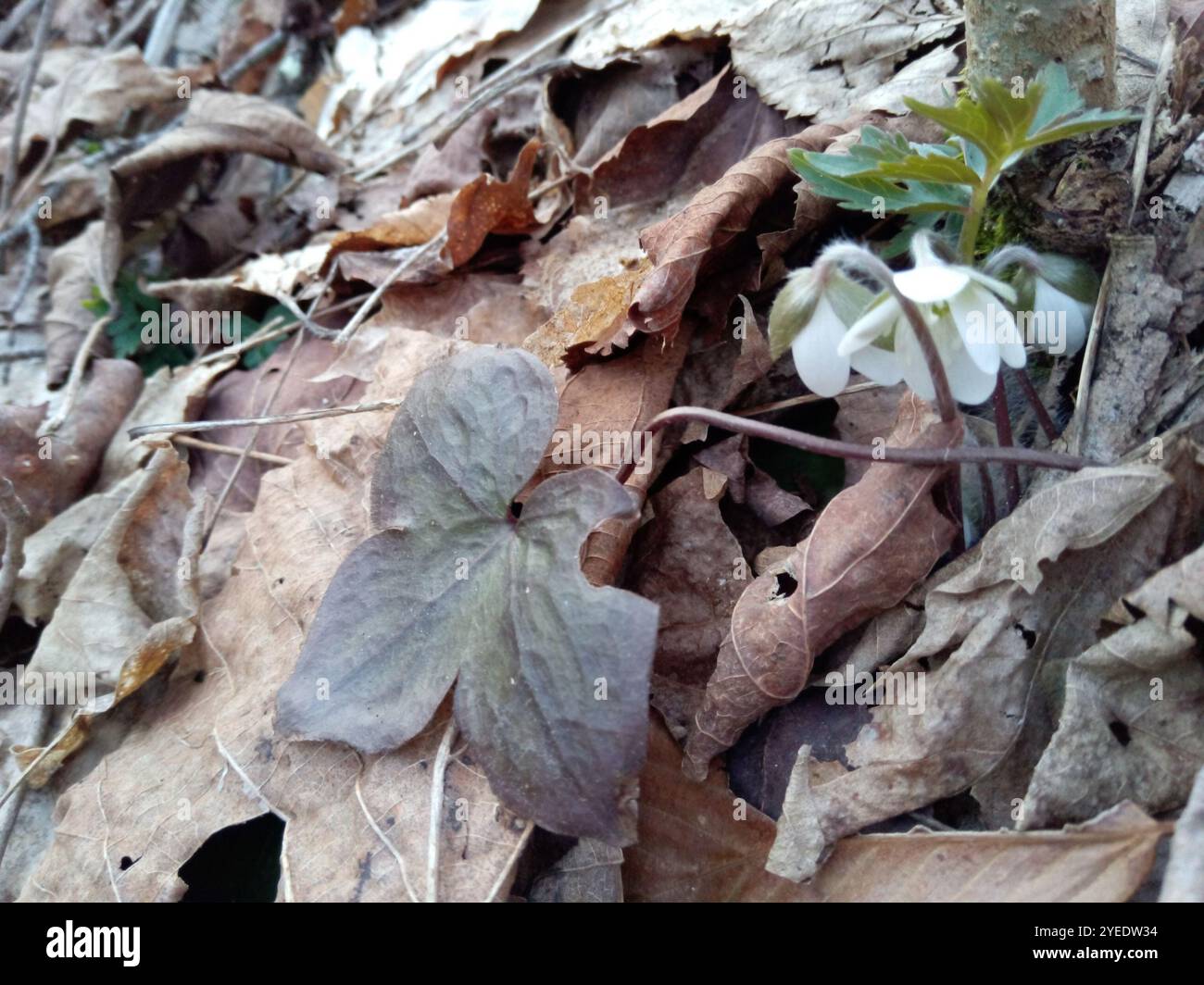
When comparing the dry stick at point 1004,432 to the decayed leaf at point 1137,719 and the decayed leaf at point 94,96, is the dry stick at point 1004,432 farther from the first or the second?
the decayed leaf at point 94,96

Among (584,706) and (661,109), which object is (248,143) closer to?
(661,109)

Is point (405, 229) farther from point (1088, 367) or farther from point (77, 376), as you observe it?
point (1088, 367)

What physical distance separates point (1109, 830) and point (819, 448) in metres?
0.68

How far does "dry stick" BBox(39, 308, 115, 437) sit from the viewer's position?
2617mm

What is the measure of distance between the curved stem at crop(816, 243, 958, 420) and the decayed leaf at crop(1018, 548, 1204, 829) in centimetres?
39

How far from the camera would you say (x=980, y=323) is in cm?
141

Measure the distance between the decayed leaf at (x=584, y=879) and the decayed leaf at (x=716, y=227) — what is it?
950 mm

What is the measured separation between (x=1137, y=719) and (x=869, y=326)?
69cm

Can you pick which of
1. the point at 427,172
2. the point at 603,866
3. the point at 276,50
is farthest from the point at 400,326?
the point at 276,50

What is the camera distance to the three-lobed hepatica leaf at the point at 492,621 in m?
1.37

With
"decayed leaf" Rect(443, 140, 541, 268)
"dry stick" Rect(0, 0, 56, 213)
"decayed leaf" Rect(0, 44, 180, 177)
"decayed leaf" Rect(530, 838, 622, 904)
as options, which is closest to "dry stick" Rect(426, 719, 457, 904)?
"decayed leaf" Rect(530, 838, 622, 904)

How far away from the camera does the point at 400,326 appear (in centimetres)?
245

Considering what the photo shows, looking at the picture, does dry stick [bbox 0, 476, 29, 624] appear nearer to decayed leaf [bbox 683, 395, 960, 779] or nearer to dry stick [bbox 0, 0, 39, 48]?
decayed leaf [bbox 683, 395, 960, 779]

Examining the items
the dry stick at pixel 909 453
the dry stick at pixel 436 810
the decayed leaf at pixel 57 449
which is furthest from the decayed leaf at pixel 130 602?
the dry stick at pixel 909 453
